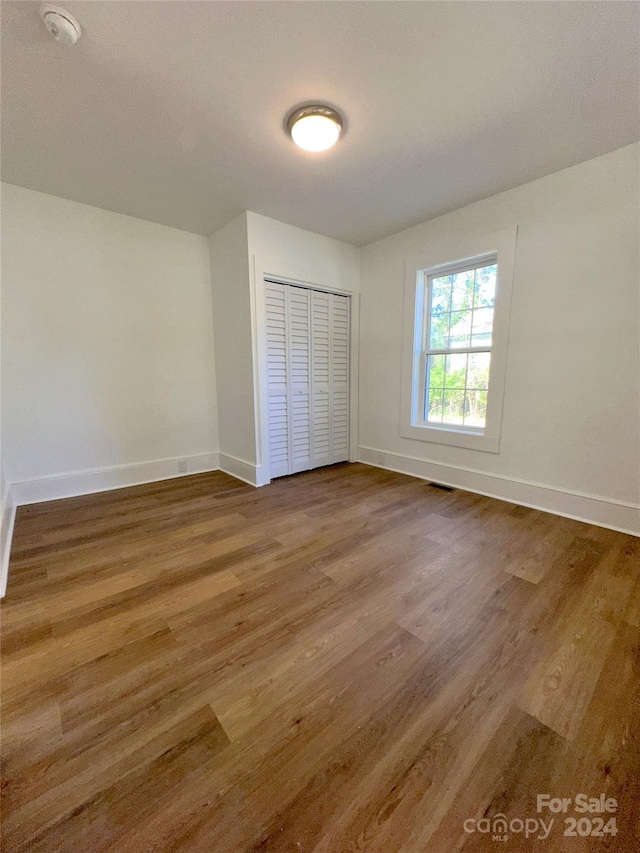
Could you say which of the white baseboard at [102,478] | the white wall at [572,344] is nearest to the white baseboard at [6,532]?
the white baseboard at [102,478]

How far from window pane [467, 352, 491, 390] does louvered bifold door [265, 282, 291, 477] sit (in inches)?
73.2

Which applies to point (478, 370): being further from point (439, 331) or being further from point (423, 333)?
point (423, 333)

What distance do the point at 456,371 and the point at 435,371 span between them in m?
0.23

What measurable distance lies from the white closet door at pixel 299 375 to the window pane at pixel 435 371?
1.33 meters

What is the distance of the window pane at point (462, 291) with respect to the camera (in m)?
3.07

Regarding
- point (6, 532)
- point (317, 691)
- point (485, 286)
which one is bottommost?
point (317, 691)

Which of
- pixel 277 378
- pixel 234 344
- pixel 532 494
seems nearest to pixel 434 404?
pixel 532 494

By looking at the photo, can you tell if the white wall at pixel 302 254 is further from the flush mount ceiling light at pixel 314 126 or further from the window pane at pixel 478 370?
the window pane at pixel 478 370

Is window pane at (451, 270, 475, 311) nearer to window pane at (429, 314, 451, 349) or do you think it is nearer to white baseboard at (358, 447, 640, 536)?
window pane at (429, 314, 451, 349)

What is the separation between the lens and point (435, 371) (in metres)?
3.40

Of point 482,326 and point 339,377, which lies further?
point 339,377

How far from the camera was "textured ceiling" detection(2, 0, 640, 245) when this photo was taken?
136 cm

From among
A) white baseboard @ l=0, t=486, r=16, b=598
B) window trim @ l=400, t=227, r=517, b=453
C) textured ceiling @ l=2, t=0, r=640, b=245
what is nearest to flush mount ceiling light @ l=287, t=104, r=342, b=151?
textured ceiling @ l=2, t=0, r=640, b=245

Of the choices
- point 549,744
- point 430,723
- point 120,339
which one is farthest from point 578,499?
point 120,339
